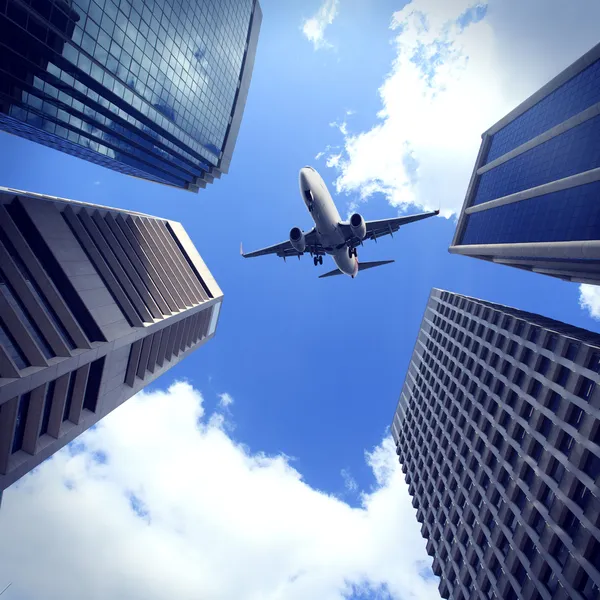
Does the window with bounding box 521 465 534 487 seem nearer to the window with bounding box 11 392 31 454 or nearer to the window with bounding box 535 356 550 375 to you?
the window with bounding box 535 356 550 375

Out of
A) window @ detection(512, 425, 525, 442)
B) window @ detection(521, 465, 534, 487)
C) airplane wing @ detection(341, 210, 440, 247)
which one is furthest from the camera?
airplane wing @ detection(341, 210, 440, 247)

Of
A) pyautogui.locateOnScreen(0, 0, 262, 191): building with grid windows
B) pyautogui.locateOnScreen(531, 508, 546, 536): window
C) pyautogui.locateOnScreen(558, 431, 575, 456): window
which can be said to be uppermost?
pyautogui.locateOnScreen(0, 0, 262, 191): building with grid windows

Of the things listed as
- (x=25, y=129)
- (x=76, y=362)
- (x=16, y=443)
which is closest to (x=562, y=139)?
(x=76, y=362)

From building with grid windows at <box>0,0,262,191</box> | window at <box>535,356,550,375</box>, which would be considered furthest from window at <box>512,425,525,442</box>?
building with grid windows at <box>0,0,262,191</box>

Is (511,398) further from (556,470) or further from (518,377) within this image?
(556,470)

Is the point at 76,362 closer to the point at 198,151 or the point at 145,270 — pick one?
the point at 145,270

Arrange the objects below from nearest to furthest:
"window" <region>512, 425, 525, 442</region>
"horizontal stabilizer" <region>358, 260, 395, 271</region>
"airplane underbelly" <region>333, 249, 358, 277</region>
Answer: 1. "window" <region>512, 425, 525, 442</region>
2. "airplane underbelly" <region>333, 249, 358, 277</region>
3. "horizontal stabilizer" <region>358, 260, 395, 271</region>

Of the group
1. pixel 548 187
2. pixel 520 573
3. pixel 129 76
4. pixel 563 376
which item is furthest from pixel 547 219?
pixel 129 76
